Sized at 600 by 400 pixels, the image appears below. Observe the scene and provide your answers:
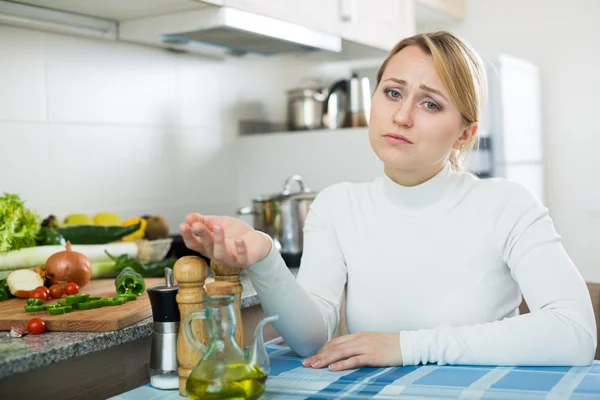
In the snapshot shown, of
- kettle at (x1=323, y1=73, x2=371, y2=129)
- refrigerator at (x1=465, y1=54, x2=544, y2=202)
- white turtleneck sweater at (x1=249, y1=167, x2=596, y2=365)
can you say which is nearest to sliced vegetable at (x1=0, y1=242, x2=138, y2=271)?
white turtleneck sweater at (x1=249, y1=167, x2=596, y2=365)

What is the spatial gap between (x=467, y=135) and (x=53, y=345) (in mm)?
922

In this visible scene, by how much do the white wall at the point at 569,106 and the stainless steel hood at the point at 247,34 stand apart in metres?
1.32

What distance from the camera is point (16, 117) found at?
2.05 metres

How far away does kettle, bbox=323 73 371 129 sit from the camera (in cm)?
296

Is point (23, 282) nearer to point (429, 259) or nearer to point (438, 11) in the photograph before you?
point (429, 259)

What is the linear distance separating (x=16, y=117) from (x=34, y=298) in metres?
0.73

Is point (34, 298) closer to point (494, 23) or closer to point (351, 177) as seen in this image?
point (351, 177)

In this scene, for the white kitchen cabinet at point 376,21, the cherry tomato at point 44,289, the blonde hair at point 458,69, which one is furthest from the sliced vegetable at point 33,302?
the white kitchen cabinet at point 376,21

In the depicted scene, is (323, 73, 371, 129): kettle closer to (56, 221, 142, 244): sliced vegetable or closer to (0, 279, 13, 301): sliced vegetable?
(56, 221, 142, 244): sliced vegetable

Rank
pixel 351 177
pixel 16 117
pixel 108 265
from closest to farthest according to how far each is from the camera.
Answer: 1. pixel 108 265
2. pixel 16 117
3. pixel 351 177

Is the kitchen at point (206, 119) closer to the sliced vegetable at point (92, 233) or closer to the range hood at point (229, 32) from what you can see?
the range hood at point (229, 32)

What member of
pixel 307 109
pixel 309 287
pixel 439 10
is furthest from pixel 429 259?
pixel 439 10

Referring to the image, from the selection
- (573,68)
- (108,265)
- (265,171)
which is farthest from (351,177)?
(573,68)

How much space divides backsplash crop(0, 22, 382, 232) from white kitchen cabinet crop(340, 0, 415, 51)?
431mm
